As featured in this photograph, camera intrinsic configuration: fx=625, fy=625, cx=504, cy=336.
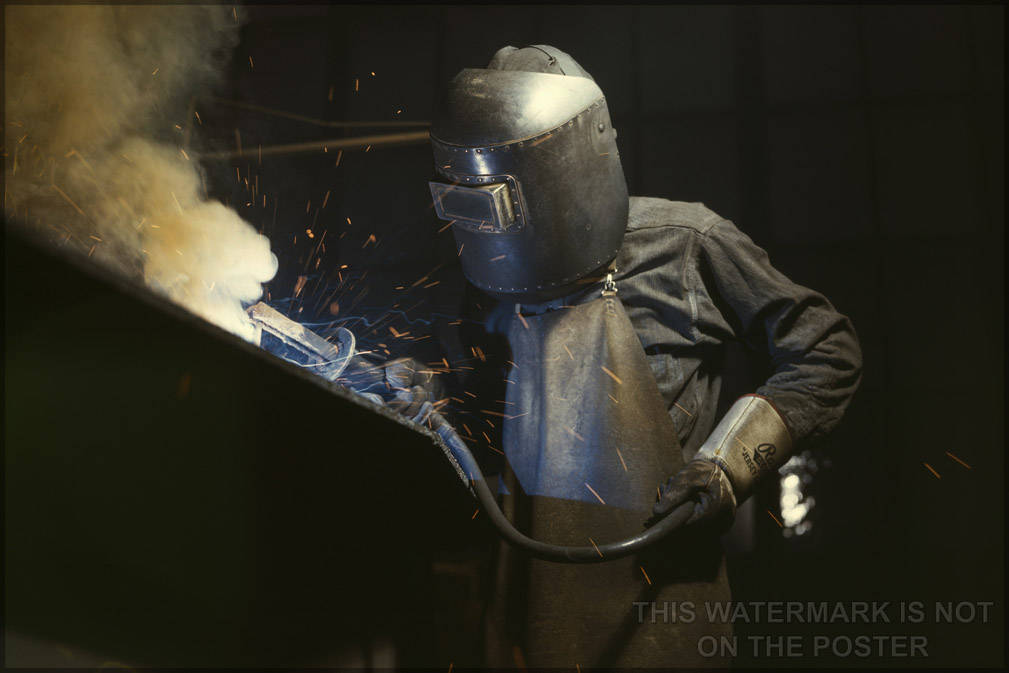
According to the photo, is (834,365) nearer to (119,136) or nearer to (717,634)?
(717,634)

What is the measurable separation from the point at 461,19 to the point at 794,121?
1.33 meters

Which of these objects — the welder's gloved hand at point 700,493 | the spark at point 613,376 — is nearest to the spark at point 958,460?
the welder's gloved hand at point 700,493

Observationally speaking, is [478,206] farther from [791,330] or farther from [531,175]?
[791,330]

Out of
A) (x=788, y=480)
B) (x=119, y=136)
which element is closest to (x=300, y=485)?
(x=119, y=136)

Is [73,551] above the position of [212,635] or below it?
above

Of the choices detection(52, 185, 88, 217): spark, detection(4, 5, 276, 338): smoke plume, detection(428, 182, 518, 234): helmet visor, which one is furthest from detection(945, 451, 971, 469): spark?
detection(52, 185, 88, 217): spark

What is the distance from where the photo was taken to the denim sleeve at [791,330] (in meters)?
1.33

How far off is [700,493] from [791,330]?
417 mm

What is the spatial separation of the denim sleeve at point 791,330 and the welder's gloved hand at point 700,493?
211 mm

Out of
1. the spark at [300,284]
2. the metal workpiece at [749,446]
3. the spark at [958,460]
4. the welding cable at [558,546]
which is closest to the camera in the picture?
the welding cable at [558,546]

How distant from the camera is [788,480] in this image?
6.95 feet

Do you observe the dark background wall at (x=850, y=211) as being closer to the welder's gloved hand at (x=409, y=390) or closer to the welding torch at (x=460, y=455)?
the welder's gloved hand at (x=409, y=390)

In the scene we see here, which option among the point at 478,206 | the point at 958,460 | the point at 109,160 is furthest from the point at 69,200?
the point at 958,460

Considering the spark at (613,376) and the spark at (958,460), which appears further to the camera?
the spark at (958,460)
